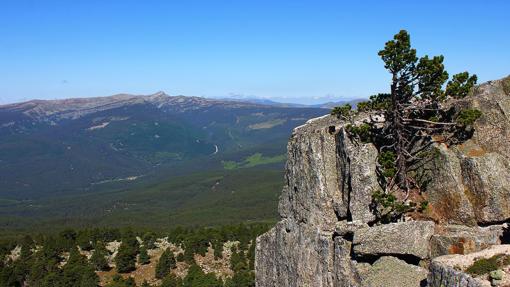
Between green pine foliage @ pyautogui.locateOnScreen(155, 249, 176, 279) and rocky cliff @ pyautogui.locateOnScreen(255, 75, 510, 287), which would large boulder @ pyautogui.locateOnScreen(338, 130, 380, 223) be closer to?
rocky cliff @ pyautogui.locateOnScreen(255, 75, 510, 287)

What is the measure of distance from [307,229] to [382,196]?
922 centimetres

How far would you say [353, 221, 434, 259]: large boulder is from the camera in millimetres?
34531

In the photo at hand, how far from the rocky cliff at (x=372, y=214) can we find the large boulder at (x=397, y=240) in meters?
0.08

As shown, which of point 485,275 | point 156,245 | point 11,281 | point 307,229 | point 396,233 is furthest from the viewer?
point 156,245

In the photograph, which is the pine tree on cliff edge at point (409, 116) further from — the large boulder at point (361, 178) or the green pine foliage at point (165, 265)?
the green pine foliage at point (165, 265)

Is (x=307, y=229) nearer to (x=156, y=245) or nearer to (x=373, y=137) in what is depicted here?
(x=373, y=137)

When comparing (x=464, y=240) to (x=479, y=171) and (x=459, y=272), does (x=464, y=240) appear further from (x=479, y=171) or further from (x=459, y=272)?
(x=459, y=272)

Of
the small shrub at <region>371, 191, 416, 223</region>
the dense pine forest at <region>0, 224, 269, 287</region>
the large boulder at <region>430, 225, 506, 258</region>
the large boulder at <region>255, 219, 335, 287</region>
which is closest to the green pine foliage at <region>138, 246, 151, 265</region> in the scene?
the dense pine forest at <region>0, 224, 269, 287</region>

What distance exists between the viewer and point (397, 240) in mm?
34688

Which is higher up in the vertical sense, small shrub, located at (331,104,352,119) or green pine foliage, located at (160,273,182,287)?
small shrub, located at (331,104,352,119)

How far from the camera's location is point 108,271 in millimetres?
88062


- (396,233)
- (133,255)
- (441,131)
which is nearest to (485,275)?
(396,233)

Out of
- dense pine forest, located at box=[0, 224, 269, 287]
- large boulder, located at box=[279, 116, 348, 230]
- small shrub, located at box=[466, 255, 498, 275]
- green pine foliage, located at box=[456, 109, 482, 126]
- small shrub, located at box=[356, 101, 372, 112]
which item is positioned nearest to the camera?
small shrub, located at box=[466, 255, 498, 275]

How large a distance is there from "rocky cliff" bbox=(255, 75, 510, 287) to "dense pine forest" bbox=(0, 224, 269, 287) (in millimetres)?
34766
